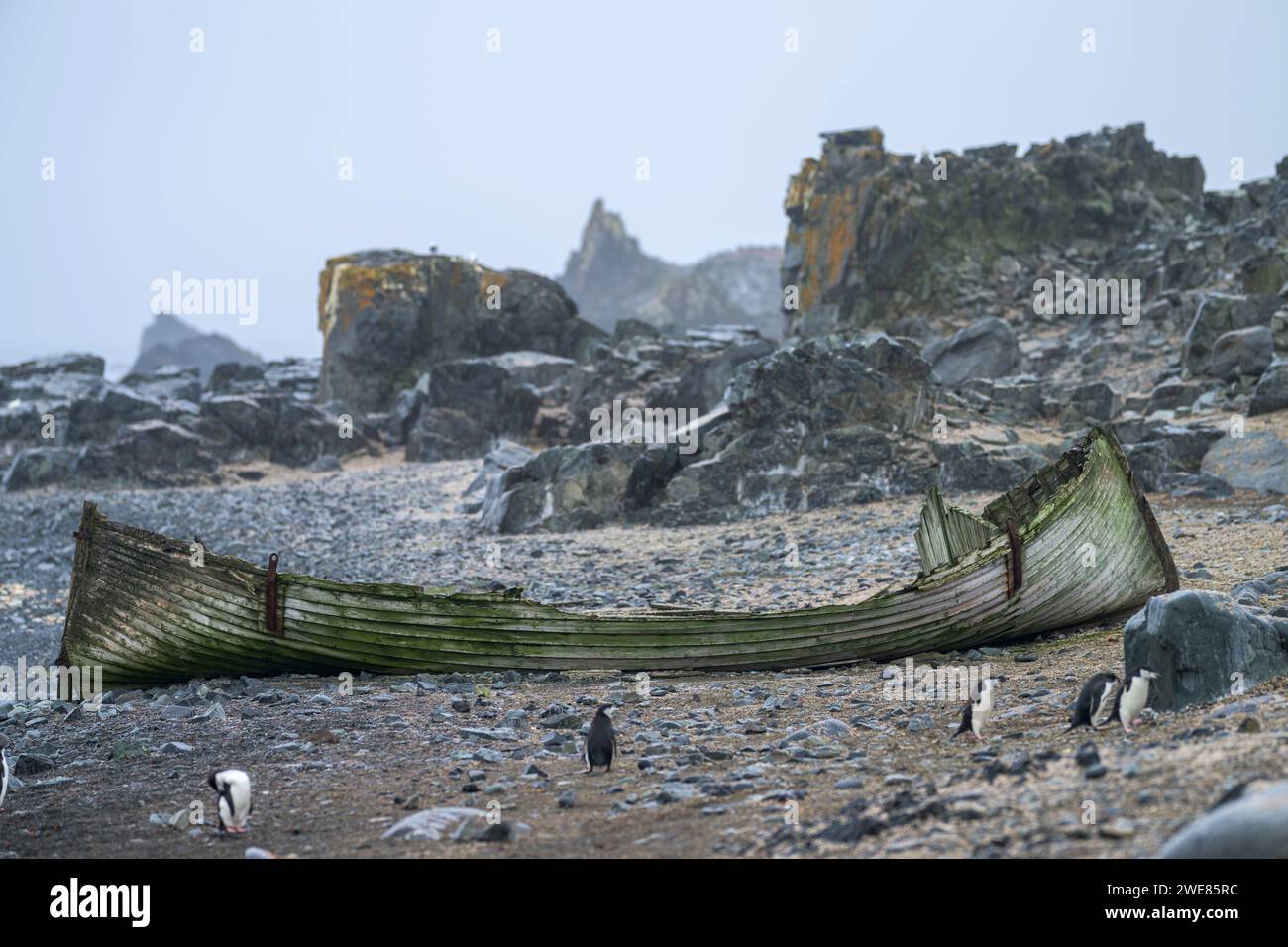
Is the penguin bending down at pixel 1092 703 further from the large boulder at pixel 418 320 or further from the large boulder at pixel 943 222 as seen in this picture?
the large boulder at pixel 418 320

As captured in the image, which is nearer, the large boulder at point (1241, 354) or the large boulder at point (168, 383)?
the large boulder at point (1241, 354)

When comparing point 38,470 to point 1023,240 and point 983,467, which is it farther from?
point 1023,240

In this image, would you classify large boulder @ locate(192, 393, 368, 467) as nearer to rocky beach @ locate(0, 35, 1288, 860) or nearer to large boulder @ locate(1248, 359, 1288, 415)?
rocky beach @ locate(0, 35, 1288, 860)

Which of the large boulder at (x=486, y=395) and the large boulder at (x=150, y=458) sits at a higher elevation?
the large boulder at (x=486, y=395)

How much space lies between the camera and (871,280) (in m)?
43.5

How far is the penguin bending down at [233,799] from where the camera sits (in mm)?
6465

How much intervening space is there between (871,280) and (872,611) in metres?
34.8

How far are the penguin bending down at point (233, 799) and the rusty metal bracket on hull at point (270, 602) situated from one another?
151 inches

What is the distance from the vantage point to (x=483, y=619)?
1055cm

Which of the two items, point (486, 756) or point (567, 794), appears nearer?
point (567, 794)

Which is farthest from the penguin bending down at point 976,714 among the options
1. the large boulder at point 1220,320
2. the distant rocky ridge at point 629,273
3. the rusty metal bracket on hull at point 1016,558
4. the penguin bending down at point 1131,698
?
the distant rocky ridge at point 629,273

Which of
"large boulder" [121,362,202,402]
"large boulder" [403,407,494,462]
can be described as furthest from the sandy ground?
"large boulder" [121,362,202,402]
